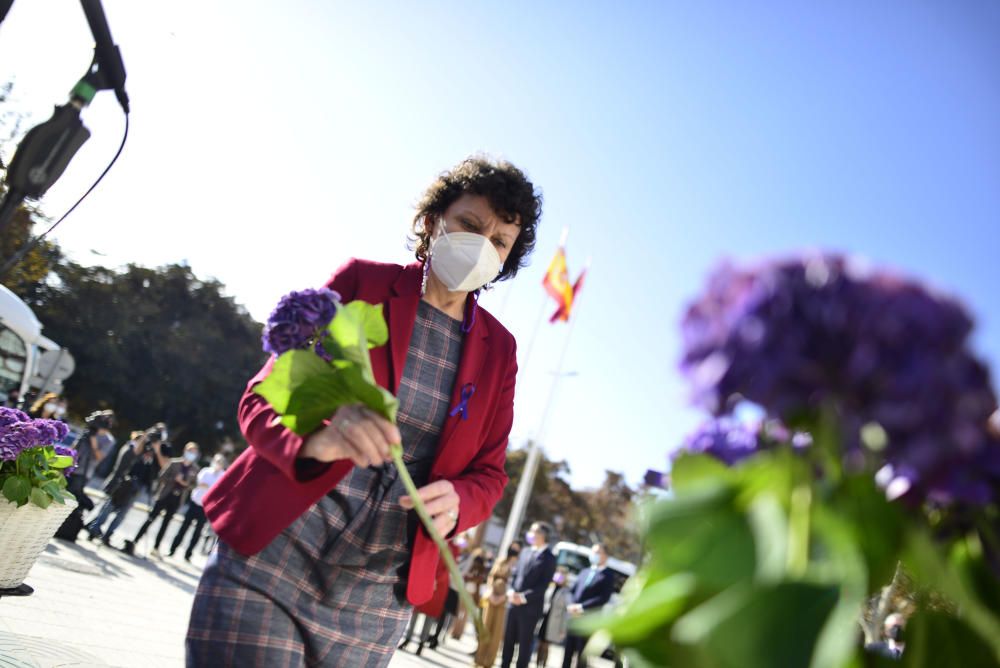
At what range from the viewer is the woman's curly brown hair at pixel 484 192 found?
2.46 metres

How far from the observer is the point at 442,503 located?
70.1 inches

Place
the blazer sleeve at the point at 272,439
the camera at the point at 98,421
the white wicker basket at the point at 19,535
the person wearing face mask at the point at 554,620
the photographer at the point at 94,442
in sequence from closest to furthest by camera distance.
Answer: the blazer sleeve at the point at 272,439 → the white wicker basket at the point at 19,535 → the person wearing face mask at the point at 554,620 → the photographer at the point at 94,442 → the camera at the point at 98,421

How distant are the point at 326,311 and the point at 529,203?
1.33m

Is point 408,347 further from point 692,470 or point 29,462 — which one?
point 29,462

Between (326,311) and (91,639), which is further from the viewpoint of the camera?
(91,639)

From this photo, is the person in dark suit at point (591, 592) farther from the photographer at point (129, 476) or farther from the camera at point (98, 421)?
the camera at point (98, 421)

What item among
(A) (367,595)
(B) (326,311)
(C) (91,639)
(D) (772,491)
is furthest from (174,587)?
(D) (772,491)

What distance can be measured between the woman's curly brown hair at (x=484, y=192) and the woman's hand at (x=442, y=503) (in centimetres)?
102

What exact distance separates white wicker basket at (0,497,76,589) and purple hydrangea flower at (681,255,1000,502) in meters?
3.98

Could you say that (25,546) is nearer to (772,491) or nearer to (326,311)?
(326,311)

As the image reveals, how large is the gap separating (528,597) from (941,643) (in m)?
10.5

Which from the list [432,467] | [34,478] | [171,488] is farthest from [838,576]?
[171,488]

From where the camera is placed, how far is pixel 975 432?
624 millimetres

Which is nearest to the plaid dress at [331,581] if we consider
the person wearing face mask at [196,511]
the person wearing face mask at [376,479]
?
the person wearing face mask at [376,479]
